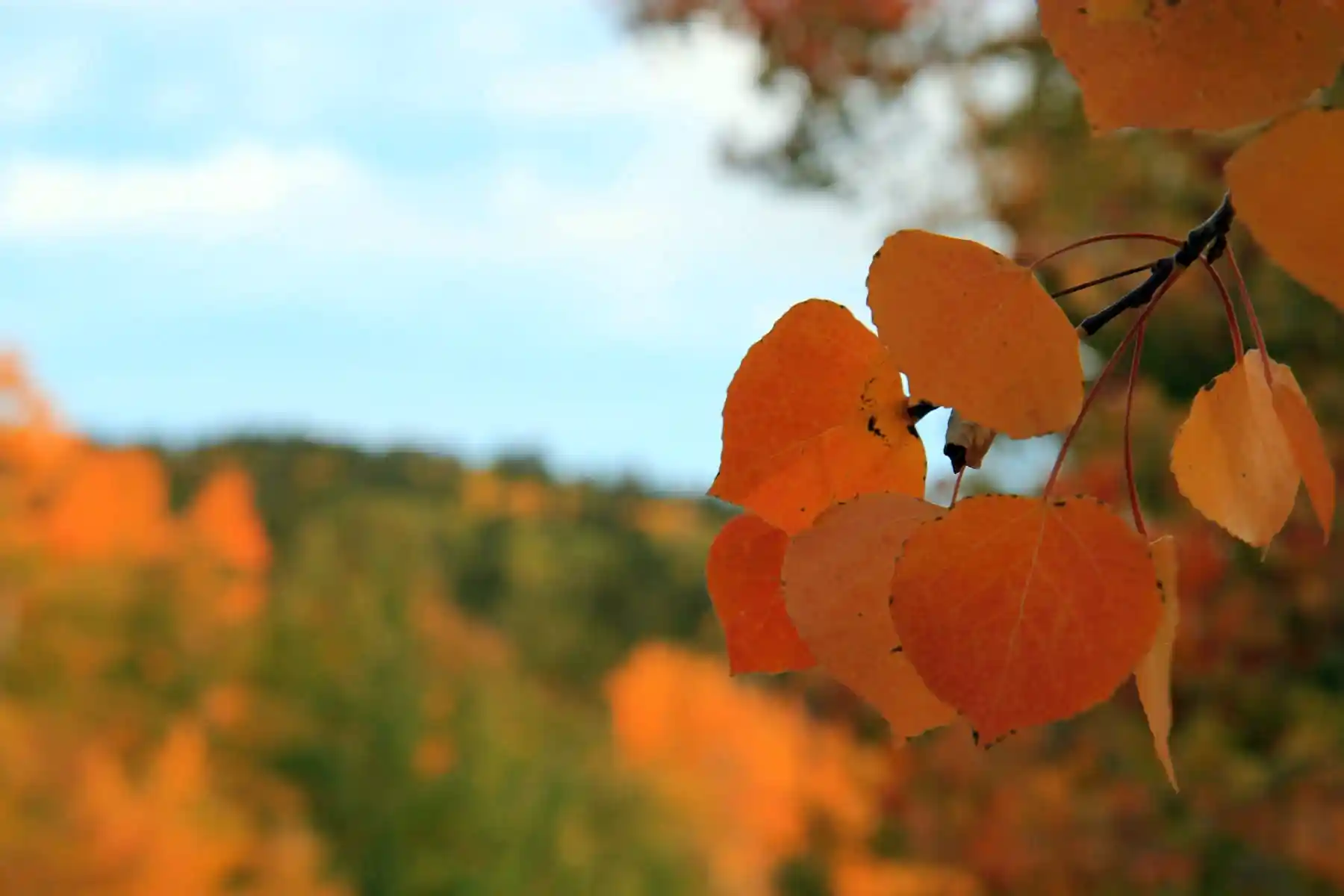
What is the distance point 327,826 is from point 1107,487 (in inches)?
392

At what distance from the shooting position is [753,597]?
24 cm

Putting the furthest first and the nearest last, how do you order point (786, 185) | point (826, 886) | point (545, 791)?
point (545, 791), point (826, 886), point (786, 185)

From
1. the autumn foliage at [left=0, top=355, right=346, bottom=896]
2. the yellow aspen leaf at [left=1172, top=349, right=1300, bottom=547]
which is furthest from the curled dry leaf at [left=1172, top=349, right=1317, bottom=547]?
the autumn foliage at [left=0, top=355, right=346, bottom=896]

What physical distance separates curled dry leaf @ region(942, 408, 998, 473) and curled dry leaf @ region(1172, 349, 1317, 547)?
39 mm

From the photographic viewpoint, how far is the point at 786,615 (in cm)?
24

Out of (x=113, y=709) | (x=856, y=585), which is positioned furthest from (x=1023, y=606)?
(x=113, y=709)

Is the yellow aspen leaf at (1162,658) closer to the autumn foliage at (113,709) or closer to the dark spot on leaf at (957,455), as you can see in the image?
the dark spot on leaf at (957,455)

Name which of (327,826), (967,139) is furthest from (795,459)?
(327,826)

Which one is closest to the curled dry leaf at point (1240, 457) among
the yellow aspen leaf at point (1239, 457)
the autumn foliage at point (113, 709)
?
the yellow aspen leaf at point (1239, 457)

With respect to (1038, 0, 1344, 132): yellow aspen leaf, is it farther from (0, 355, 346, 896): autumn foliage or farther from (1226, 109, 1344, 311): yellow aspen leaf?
(0, 355, 346, 896): autumn foliage

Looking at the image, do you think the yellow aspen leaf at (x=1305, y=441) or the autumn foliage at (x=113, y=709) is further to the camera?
the autumn foliage at (x=113, y=709)

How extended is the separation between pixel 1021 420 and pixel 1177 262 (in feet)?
0.14

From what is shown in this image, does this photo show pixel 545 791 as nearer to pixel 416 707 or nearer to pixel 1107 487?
pixel 416 707

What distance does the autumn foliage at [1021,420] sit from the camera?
0.63 feet
